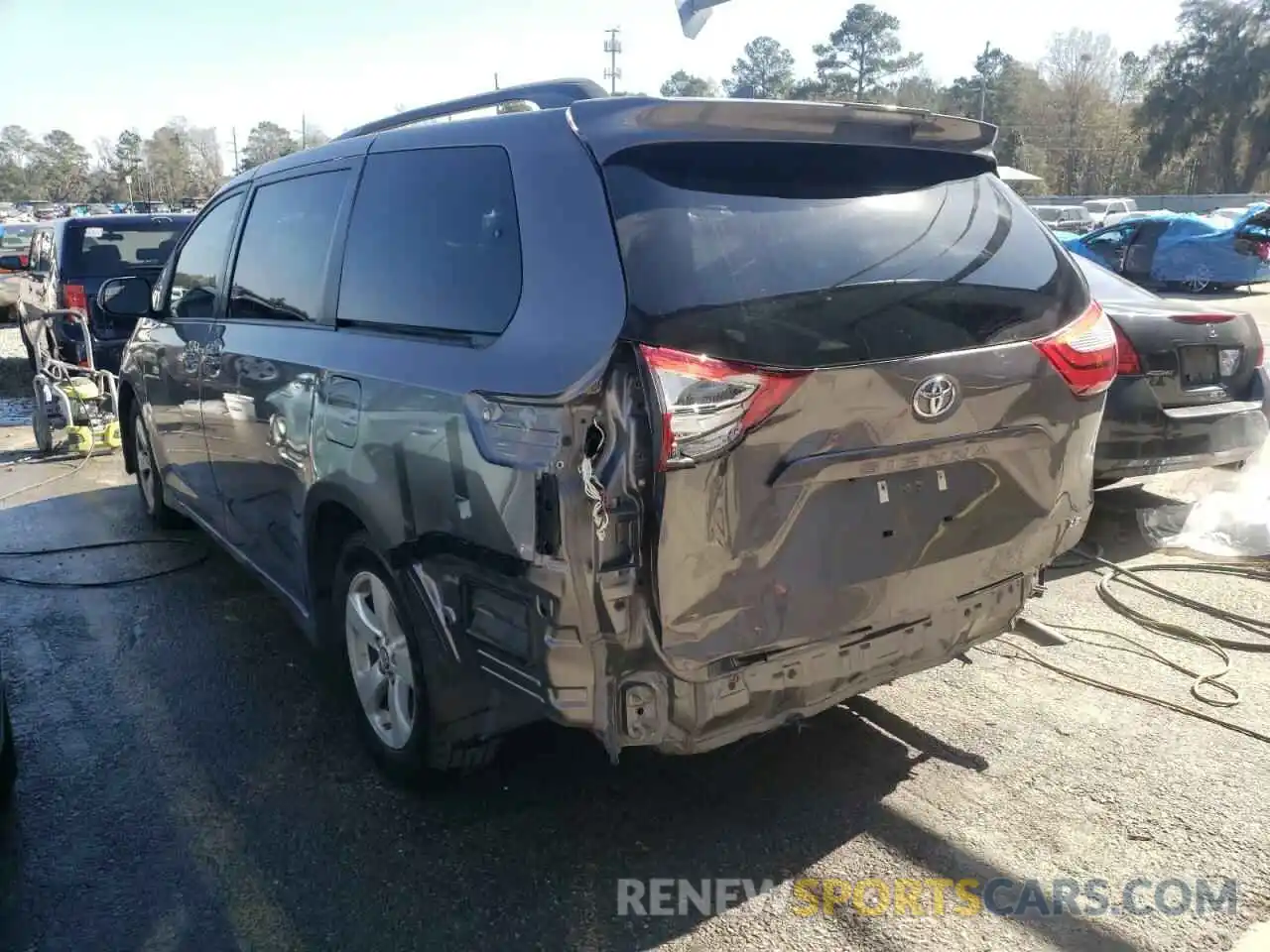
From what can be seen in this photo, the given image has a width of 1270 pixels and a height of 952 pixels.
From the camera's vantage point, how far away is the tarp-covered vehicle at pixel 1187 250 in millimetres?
20438

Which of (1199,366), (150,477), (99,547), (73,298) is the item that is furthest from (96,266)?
(1199,366)

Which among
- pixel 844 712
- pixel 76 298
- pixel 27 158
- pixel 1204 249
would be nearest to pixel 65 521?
pixel 76 298

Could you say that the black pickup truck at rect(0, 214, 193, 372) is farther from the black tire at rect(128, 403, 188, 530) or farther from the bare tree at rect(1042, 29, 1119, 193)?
the bare tree at rect(1042, 29, 1119, 193)

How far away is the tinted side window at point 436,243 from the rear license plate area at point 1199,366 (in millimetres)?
4156

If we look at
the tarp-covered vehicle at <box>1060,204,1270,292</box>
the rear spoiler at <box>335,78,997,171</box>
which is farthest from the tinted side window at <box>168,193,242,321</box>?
the tarp-covered vehicle at <box>1060,204,1270,292</box>

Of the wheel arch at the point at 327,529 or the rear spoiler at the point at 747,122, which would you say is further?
the wheel arch at the point at 327,529

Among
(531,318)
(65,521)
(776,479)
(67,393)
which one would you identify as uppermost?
(531,318)

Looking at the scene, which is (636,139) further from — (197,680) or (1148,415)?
(1148,415)

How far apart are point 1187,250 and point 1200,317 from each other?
17.8m

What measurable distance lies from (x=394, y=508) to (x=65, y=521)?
15.5 ft

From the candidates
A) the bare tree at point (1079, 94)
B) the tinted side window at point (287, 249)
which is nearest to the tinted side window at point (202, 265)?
the tinted side window at point (287, 249)

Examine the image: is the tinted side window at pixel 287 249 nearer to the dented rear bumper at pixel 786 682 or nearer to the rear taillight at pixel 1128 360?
the dented rear bumper at pixel 786 682

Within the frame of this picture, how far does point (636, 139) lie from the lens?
2506mm

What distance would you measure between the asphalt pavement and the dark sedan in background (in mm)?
1398
